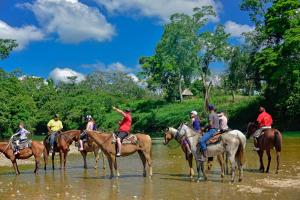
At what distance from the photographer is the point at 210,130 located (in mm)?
16109

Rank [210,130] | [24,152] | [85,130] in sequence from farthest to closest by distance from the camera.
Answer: [24,152] < [85,130] < [210,130]

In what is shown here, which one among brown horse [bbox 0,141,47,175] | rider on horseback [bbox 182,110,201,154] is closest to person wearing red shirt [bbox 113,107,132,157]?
rider on horseback [bbox 182,110,201,154]

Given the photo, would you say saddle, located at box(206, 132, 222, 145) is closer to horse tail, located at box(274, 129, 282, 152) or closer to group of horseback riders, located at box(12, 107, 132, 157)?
group of horseback riders, located at box(12, 107, 132, 157)

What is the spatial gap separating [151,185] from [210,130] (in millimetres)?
2941

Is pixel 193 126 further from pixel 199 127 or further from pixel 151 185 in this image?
pixel 151 185

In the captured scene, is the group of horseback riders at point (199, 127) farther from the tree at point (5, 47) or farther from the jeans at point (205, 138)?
the tree at point (5, 47)

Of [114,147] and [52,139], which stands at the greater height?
[52,139]

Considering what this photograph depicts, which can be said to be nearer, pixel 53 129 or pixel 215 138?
pixel 215 138

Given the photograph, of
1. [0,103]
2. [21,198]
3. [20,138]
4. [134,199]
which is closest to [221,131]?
[134,199]

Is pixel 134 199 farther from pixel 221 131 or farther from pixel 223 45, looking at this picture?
pixel 223 45

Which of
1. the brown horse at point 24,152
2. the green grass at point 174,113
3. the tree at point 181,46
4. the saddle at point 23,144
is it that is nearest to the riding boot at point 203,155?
the brown horse at point 24,152

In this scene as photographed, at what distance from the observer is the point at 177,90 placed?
3324 inches

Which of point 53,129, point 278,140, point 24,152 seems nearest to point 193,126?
point 278,140

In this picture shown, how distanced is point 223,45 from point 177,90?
1869cm
